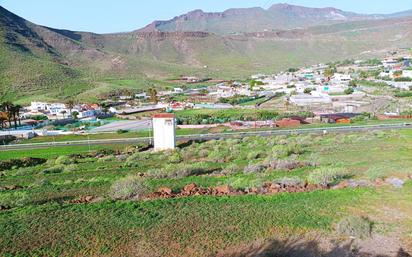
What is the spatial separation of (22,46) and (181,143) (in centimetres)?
9813

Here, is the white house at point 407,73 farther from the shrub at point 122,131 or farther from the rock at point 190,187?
the rock at point 190,187

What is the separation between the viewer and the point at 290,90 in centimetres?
9538

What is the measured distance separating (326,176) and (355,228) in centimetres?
615

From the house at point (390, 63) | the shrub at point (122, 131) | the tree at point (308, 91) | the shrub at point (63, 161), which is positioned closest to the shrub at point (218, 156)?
the shrub at point (63, 161)

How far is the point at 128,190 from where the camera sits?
18.5 m

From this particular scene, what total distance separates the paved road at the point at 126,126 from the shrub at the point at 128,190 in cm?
3738

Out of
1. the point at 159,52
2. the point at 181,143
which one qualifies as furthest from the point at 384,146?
the point at 159,52

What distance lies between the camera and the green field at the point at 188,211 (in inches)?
533

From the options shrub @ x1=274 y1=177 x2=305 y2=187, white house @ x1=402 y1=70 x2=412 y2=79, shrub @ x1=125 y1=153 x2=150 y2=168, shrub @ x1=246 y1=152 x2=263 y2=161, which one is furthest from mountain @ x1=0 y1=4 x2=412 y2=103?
shrub @ x1=274 y1=177 x2=305 y2=187

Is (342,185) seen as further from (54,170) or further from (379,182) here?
(54,170)

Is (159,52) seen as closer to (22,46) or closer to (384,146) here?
(22,46)

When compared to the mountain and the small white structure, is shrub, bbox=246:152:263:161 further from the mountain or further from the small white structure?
the mountain

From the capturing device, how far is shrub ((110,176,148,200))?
18438 millimetres

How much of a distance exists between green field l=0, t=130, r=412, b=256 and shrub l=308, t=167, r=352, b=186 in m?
0.19
